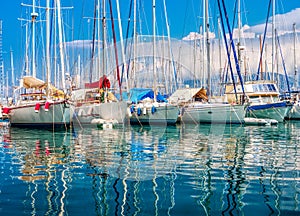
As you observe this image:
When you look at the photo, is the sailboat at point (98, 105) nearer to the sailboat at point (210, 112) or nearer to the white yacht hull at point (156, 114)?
the white yacht hull at point (156, 114)

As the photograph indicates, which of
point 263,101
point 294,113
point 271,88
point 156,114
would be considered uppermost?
point 271,88

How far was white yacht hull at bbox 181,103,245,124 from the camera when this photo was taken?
34344 mm

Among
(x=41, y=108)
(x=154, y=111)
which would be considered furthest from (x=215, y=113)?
(x=41, y=108)

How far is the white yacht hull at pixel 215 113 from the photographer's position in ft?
113

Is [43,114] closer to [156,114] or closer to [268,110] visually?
[156,114]

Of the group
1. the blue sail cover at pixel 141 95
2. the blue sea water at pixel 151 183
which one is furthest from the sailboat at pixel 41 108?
the blue sea water at pixel 151 183

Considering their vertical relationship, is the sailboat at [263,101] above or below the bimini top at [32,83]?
below

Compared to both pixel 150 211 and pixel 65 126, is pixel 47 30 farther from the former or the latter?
pixel 150 211

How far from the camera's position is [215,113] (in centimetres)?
3506

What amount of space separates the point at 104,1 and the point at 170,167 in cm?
2449

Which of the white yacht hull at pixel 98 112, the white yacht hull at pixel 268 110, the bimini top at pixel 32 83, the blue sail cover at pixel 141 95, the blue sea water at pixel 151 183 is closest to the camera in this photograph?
the blue sea water at pixel 151 183

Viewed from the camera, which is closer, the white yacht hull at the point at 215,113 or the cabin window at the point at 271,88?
the white yacht hull at the point at 215,113

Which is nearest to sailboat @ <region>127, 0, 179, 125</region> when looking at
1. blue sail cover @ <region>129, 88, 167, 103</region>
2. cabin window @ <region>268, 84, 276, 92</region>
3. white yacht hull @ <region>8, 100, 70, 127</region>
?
blue sail cover @ <region>129, 88, 167, 103</region>

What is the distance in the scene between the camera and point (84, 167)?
Answer: 11.9 meters
